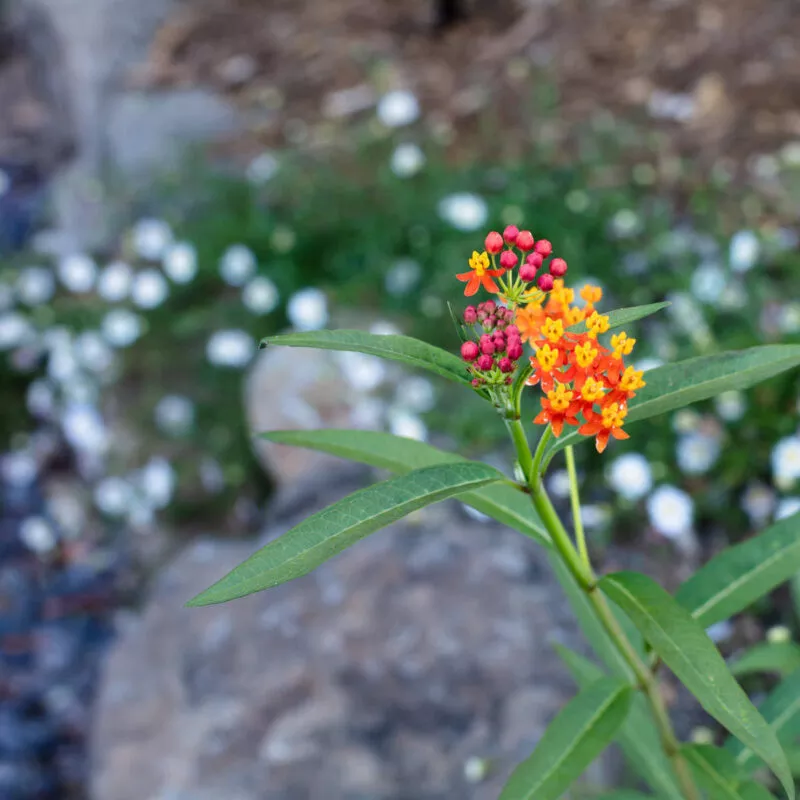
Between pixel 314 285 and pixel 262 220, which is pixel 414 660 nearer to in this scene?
pixel 314 285

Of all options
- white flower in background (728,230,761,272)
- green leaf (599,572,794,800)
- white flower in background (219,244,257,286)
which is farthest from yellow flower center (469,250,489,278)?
white flower in background (219,244,257,286)

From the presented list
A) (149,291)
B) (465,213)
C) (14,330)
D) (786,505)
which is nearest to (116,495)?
(149,291)

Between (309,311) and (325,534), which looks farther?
(309,311)

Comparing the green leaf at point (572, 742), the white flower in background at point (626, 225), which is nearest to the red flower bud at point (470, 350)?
the green leaf at point (572, 742)

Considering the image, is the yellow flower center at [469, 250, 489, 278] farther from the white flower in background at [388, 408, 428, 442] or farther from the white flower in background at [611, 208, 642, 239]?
the white flower in background at [611, 208, 642, 239]

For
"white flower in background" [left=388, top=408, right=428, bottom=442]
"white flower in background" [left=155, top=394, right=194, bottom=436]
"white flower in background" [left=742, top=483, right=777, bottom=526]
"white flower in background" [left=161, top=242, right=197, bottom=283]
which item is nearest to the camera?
"white flower in background" [left=742, top=483, right=777, bottom=526]

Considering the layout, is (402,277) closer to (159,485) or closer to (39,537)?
(159,485)
